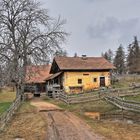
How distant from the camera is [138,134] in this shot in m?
16.9

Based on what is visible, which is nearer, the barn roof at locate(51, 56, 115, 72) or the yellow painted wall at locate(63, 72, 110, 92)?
the yellow painted wall at locate(63, 72, 110, 92)

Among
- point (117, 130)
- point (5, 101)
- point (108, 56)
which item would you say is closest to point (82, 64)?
point (5, 101)

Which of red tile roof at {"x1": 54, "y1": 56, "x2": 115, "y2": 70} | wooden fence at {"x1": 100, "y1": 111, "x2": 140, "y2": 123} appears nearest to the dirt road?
wooden fence at {"x1": 100, "y1": 111, "x2": 140, "y2": 123}

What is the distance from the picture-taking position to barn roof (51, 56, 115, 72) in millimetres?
50562

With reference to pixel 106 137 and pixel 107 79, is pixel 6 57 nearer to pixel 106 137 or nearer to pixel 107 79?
pixel 107 79

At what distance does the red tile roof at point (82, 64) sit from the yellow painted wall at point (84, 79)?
2.95 feet

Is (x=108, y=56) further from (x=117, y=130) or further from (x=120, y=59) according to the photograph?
(x=117, y=130)

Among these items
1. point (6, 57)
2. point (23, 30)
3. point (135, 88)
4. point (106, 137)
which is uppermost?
point (23, 30)

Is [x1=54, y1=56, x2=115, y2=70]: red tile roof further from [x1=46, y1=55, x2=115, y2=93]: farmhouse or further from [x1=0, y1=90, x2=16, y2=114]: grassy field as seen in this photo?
[x1=0, y1=90, x2=16, y2=114]: grassy field

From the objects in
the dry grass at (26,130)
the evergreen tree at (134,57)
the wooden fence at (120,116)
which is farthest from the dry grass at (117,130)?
the evergreen tree at (134,57)

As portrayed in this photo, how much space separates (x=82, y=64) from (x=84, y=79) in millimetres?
2581

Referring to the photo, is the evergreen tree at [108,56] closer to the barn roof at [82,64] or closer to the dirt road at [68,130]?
the barn roof at [82,64]

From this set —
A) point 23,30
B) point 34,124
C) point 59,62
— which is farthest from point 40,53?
point 34,124

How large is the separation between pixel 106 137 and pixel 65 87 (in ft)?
112
